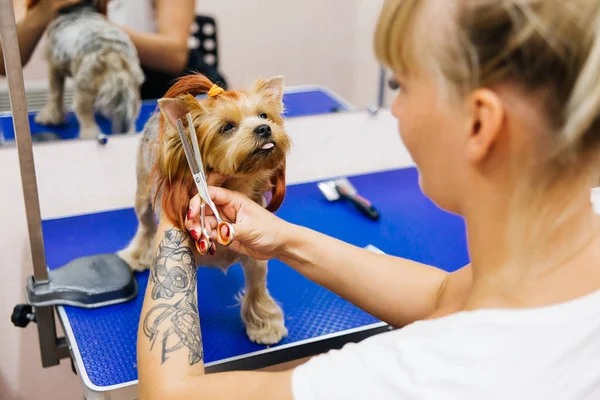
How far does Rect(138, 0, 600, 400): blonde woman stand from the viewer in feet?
1.51

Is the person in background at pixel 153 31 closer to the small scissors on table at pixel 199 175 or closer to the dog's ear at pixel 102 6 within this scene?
the dog's ear at pixel 102 6

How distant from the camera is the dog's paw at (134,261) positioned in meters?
1.03

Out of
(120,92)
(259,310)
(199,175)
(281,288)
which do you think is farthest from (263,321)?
(120,92)

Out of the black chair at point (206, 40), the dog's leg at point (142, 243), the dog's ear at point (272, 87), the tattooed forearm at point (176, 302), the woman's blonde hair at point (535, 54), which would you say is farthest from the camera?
the black chair at point (206, 40)

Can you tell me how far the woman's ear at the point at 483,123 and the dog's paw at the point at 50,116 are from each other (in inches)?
40.6

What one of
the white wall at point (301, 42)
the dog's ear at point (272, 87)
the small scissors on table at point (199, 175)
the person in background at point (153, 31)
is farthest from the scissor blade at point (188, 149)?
the white wall at point (301, 42)

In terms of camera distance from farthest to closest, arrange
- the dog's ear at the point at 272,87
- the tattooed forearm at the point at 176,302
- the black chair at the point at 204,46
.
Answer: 1. the black chair at the point at 204,46
2. the dog's ear at the point at 272,87
3. the tattooed forearm at the point at 176,302

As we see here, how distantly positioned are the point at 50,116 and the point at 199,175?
72 centimetres

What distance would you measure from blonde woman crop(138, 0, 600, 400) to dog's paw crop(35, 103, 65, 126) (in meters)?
0.89

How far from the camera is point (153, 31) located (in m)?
1.40

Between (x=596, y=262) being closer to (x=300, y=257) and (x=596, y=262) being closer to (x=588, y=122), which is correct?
(x=588, y=122)

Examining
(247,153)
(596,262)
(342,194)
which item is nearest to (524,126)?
(596,262)

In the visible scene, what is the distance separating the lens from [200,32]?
1.71 meters

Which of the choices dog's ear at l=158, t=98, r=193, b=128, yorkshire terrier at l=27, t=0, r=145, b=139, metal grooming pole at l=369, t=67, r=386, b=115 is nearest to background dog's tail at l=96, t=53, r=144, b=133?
yorkshire terrier at l=27, t=0, r=145, b=139
